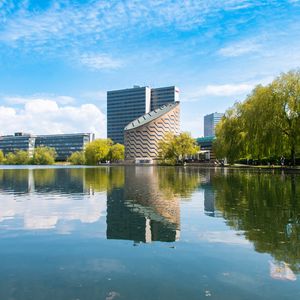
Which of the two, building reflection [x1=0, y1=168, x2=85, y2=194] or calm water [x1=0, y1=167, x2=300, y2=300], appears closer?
calm water [x1=0, y1=167, x2=300, y2=300]

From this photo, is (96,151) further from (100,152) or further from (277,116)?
(277,116)

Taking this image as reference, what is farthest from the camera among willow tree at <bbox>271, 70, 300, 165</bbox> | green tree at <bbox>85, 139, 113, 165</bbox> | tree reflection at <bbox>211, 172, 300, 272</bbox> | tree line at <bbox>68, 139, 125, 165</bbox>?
tree line at <bbox>68, 139, 125, 165</bbox>

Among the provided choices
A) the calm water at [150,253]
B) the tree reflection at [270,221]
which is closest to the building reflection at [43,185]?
the calm water at [150,253]

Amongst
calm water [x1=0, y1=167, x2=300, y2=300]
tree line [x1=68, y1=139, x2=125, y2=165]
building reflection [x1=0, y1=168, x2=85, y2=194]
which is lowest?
calm water [x1=0, y1=167, x2=300, y2=300]

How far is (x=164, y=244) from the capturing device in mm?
9977

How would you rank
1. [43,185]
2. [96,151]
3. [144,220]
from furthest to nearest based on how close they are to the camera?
1. [96,151]
2. [43,185]
3. [144,220]

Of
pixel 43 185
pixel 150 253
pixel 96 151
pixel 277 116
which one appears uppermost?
pixel 277 116

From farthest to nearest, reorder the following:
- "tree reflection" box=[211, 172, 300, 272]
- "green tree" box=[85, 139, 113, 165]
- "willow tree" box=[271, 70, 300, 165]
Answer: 1. "green tree" box=[85, 139, 113, 165]
2. "willow tree" box=[271, 70, 300, 165]
3. "tree reflection" box=[211, 172, 300, 272]

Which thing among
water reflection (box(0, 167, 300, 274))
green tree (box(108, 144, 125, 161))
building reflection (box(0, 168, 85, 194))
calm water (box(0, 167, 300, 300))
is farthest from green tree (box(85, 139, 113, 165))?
calm water (box(0, 167, 300, 300))

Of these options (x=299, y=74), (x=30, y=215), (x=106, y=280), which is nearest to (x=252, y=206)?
(x=30, y=215)

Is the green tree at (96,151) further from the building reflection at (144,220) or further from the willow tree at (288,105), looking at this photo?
the building reflection at (144,220)

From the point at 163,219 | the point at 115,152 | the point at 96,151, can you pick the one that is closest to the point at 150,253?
the point at 163,219

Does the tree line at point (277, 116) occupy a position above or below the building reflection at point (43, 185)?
above

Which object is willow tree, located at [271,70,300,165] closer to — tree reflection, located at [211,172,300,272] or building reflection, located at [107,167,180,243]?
tree reflection, located at [211,172,300,272]
